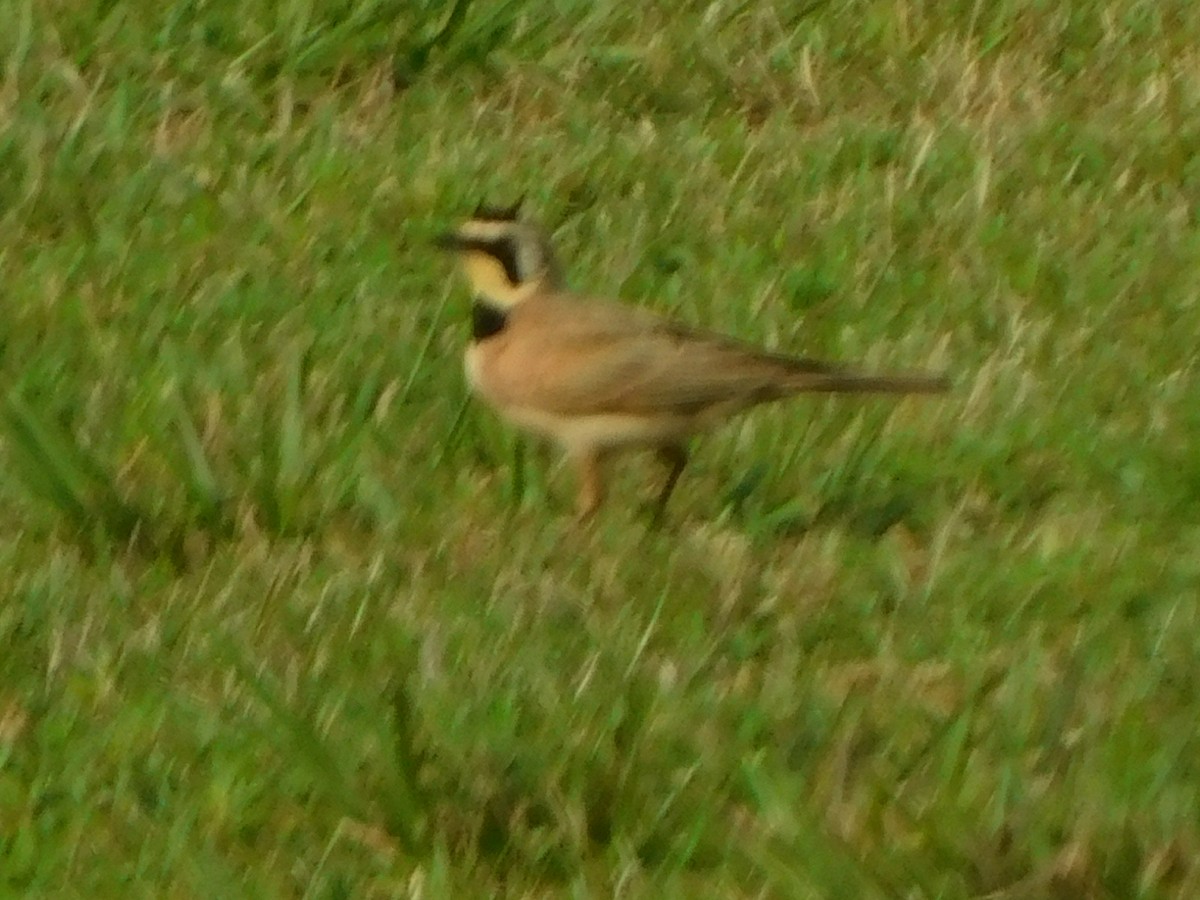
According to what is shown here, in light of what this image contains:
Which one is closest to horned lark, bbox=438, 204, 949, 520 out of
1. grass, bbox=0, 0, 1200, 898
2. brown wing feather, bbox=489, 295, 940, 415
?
brown wing feather, bbox=489, 295, 940, 415

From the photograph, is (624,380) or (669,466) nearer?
(624,380)

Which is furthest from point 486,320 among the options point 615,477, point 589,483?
point 589,483

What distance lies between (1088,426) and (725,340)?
0.80 metres

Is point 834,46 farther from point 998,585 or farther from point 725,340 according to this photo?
point 998,585

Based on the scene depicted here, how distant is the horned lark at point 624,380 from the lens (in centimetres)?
506

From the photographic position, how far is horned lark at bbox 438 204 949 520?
5.06 m

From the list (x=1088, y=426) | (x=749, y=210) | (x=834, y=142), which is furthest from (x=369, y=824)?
(x=834, y=142)

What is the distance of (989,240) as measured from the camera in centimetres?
631

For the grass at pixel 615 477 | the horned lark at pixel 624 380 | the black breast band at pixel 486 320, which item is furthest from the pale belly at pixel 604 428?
the black breast band at pixel 486 320

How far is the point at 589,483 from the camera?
5129 millimetres

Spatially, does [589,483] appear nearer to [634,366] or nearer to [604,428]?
[604,428]

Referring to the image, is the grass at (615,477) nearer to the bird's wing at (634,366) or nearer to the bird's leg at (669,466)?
the bird's leg at (669,466)

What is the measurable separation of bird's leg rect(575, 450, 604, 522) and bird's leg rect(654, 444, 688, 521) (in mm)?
121

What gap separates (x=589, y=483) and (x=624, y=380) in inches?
8.8
